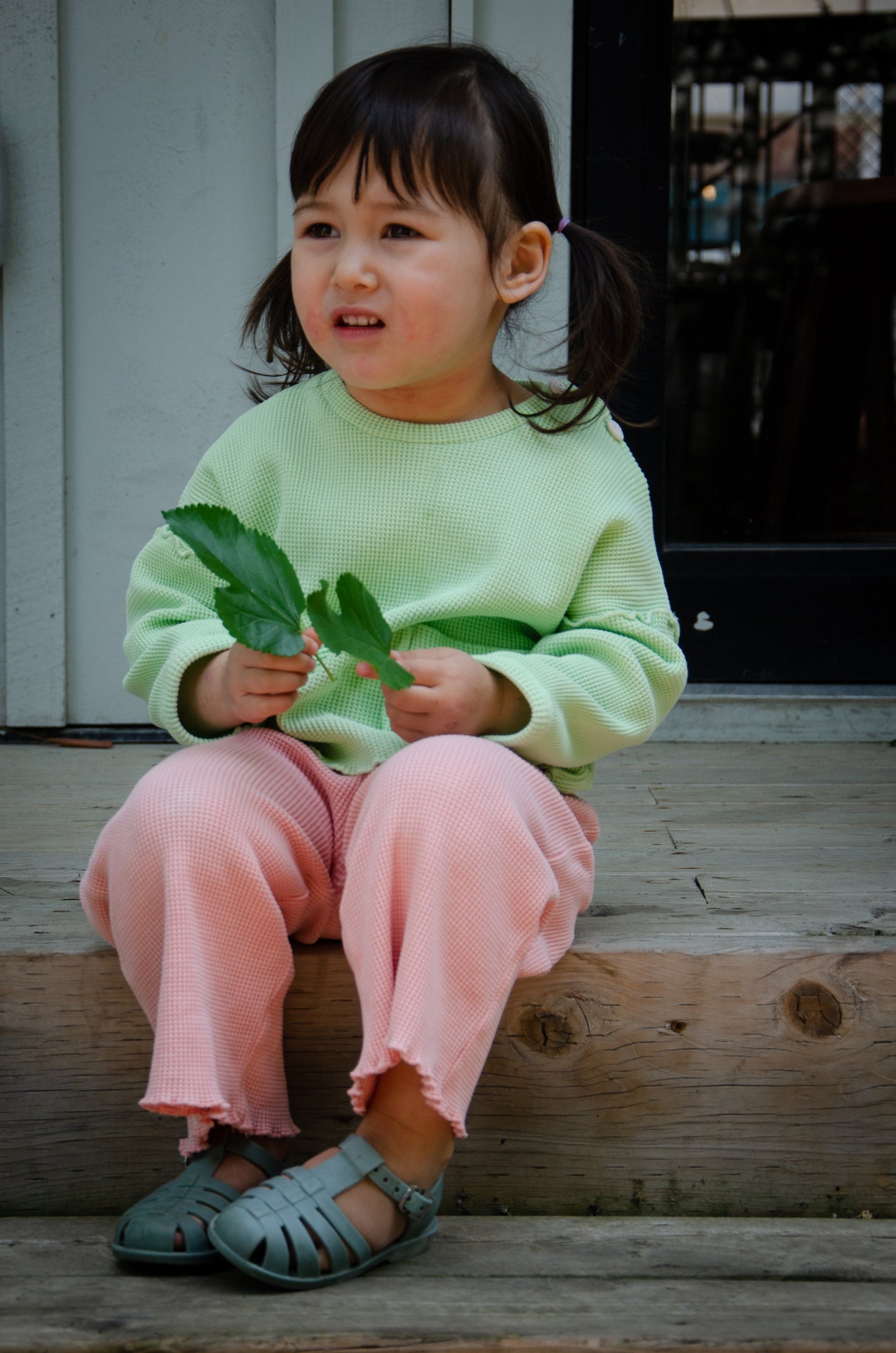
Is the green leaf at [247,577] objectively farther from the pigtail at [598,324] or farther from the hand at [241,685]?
the pigtail at [598,324]

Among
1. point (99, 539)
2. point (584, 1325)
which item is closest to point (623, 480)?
point (584, 1325)

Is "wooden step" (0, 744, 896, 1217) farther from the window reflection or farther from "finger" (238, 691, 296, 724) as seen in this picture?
the window reflection

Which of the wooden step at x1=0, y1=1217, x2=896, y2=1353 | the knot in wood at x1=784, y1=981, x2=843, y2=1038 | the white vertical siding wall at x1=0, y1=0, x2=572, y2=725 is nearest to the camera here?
the wooden step at x1=0, y1=1217, x2=896, y2=1353

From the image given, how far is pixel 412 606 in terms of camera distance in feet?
4.62

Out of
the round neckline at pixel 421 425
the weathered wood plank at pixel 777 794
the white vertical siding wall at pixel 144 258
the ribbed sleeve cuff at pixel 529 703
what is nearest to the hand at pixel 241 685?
the ribbed sleeve cuff at pixel 529 703

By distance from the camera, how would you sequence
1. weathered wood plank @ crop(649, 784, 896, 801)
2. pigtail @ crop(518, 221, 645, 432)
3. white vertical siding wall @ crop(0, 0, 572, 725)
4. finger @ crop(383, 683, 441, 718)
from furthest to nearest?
1. white vertical siding wall @ crop(0, 0, 572, 725)
2. weathered wood plank @ crop(649, 784, 896, 801)
3. pigtail @ crop(518, 221, 645, 432)
4. finger @ crop(383, 683, 441, 718)

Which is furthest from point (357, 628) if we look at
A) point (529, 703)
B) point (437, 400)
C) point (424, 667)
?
point (437, 400)

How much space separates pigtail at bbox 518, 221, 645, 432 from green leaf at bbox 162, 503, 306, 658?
462mm

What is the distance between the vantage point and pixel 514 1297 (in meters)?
1.08

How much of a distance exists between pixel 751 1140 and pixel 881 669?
144 centimetres

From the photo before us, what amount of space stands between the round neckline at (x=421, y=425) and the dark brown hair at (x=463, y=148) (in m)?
0.04

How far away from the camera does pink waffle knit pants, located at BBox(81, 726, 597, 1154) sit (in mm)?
1131

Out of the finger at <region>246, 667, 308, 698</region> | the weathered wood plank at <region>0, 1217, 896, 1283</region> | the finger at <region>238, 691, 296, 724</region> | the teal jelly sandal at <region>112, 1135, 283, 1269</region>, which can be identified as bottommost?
the weathered wood plank at <region>0, 1217, 896, 1283</region>

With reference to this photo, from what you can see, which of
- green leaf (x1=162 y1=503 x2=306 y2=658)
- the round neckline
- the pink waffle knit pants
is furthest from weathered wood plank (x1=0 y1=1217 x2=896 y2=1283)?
the round neckline
